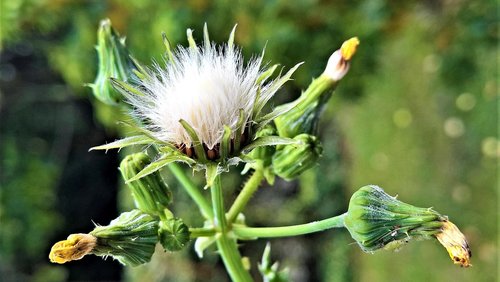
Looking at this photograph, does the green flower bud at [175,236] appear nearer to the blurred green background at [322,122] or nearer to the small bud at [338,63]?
the small bud at [338,63]

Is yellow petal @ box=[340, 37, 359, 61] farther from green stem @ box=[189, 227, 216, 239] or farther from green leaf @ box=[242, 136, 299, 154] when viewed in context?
green stem @ box=[189, 227, 216, 239]

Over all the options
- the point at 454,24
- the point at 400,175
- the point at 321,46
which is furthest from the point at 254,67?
the point at 400,175

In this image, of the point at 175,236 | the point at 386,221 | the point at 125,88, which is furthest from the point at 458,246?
the point at 125,88

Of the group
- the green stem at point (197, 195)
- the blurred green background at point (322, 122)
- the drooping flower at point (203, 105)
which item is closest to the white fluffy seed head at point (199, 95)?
the drooping flower at point (203, 105)

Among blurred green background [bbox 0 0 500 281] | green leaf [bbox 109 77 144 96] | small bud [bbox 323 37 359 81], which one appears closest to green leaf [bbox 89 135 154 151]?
green leaf [bbox 109 77 144 96]

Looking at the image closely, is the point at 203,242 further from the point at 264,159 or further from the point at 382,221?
the point at 382,221
